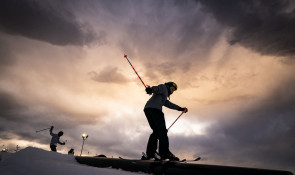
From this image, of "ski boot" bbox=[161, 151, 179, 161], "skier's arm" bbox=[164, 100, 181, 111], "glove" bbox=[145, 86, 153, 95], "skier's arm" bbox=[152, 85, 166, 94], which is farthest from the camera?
"skier's arm" bbox=[164, 100, 181, 111]

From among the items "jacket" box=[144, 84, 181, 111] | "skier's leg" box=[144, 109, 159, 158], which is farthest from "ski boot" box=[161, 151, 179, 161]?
"jacket" box=[144, 84, 181, 111]

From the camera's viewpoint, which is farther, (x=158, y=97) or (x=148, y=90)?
(x=158, y=97)

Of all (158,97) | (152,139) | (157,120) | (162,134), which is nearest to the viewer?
(162,134)

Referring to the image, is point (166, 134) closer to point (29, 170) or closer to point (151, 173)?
point (151, 173)

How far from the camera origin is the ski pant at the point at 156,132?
442 cm

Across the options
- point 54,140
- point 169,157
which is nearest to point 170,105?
point 169,157

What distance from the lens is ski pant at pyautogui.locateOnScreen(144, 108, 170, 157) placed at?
442cm

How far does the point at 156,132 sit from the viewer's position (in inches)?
191

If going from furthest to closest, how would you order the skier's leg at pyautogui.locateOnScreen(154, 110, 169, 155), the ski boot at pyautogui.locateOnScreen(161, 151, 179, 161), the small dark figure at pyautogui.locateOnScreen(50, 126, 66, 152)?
the small dark figure at pyautogui.locateOnScreen(50, 126, 66, 152) < the skier's leg at pyautogui.locateOnScreen(154, 110, 169, 155) < the ski boot at pyautogui.locateOnScreen(161, 151, 179, 161)

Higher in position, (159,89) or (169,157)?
Result: (159,89)

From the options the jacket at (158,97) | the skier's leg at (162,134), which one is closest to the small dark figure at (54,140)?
the jacket at (158,97)

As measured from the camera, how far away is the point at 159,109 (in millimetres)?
4906

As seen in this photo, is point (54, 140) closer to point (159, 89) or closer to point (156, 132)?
point (156, 132)

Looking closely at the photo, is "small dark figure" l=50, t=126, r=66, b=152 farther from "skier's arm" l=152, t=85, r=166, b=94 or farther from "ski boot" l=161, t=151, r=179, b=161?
"ski boot" l=161, t=151, r=179, b=161
